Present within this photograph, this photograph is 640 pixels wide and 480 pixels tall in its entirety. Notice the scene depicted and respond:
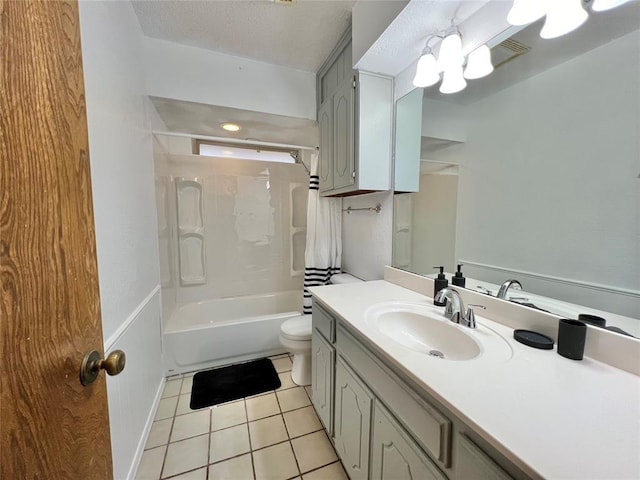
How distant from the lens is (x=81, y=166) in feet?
1.87

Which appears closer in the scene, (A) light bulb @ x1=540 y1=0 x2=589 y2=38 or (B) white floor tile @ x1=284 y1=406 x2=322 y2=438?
(A) light bulb @ x1=540 y1=0 x2=589 y2=38

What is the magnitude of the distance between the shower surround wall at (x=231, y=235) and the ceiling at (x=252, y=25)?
84cm

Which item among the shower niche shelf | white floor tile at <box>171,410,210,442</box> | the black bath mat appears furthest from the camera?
the shower niche shelf

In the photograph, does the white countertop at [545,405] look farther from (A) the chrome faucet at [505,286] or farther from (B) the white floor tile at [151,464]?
(B) the white floor tile at [151,464]

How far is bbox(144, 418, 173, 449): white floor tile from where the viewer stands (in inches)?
57.5

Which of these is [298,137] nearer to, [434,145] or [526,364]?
[434,145]

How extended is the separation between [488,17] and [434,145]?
0.56m

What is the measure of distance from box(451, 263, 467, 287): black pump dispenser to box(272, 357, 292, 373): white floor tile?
153 centimetres

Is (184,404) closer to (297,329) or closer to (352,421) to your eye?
(297,329)

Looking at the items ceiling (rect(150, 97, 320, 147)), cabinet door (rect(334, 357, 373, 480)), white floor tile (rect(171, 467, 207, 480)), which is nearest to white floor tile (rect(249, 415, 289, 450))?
white floor tile (rect(171, 467, 207, 480))

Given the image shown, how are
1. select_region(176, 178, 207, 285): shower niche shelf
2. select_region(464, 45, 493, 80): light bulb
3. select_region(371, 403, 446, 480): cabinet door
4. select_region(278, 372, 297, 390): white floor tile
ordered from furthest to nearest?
1. select_region(176, 178, 207, 285): shower niche shelf
2. select_region(278, 372, 297, 390): white floor tile
3. select_region(464, 45, 493, 80): light bulb
4. select_region(371, 403, 446, 480): cabinet door

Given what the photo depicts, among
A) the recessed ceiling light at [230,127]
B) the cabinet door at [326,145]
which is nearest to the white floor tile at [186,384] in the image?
the cabinet door at [326,145]

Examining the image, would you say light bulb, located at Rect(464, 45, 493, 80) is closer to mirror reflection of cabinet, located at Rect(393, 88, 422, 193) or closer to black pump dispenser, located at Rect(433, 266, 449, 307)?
mirror reflection of cabinet, located at Rect(393, 88, 422, 193)

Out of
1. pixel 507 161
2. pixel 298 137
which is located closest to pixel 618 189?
pixel 507 161
